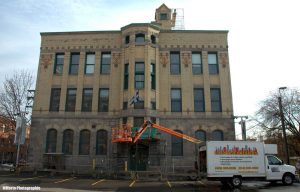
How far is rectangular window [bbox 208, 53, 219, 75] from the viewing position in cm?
3173

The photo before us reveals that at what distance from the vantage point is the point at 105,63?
32281 millimetres

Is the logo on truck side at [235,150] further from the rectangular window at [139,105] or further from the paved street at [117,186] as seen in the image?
the rectangular window at [139,105]

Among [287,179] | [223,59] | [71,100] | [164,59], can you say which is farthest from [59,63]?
[287,179]

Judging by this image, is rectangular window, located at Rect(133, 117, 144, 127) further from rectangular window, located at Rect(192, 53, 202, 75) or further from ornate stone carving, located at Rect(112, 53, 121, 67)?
rectangular window, located at Rect(192, 53, 202, 75)

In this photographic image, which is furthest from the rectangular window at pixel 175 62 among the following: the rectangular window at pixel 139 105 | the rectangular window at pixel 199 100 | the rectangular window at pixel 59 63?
the rectangular window at pixel 59 63

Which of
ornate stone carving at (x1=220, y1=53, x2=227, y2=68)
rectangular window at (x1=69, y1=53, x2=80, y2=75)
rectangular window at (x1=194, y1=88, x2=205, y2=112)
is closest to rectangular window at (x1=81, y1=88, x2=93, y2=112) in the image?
rectangular window at (x1=69, y1=53, x2=80, y2=75)

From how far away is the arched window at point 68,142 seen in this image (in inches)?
1170

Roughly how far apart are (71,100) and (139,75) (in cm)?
793

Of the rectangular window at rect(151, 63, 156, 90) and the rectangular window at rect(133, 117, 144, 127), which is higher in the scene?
the rectangular window at rect(151, 63, 156, 90)

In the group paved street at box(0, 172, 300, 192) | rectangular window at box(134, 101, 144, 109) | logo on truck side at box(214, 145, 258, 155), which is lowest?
paved street at box(0, 172, 300, 192)

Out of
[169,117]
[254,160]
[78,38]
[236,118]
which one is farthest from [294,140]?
[78,38]

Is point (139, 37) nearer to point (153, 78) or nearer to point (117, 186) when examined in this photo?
point (153, 78)

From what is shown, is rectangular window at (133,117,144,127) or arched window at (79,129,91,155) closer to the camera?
rectangular window at (133,117,144,127)

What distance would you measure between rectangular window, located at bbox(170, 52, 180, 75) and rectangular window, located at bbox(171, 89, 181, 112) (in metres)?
2.13
